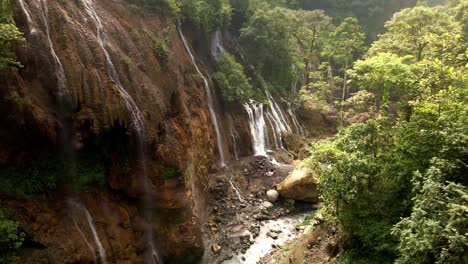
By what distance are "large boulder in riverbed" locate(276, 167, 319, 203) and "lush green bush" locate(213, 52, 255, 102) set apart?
8.40 m

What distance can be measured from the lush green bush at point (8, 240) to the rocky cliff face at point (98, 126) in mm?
680

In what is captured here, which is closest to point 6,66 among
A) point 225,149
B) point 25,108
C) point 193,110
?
point 25,108

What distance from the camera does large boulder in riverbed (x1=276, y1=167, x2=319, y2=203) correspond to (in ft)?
67.8

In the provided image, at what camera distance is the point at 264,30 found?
31.4 metres

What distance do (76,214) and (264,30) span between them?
2441 cm

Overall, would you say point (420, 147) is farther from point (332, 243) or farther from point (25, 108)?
point (25, 108)

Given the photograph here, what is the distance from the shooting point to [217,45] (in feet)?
96.8

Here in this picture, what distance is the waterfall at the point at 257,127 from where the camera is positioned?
27345 mm

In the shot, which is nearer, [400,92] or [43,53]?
[43,53]

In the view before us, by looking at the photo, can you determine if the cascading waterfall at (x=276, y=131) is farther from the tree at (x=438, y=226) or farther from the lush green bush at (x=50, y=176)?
the tree at (x=438, y=226)

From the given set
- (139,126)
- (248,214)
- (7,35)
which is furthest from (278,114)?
(7,35)

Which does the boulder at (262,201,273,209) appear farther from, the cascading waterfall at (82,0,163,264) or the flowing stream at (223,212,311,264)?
the cascading waterfall at (82,0,163,264)

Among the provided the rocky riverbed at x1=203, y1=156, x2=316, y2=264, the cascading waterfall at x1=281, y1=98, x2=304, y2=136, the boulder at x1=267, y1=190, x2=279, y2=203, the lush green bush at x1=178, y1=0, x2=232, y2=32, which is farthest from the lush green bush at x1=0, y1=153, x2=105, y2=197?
the cascading waterfall at x1=281, y1=98, x2=304, y2=136

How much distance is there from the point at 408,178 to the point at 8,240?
43.1 ft
